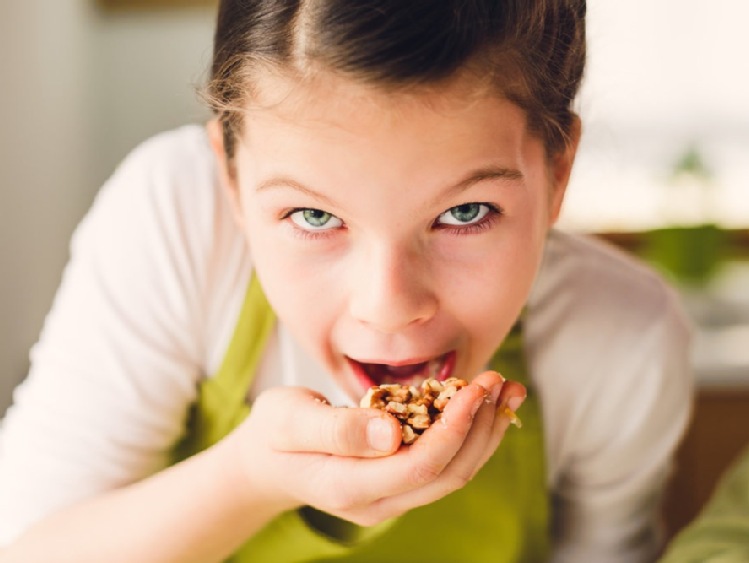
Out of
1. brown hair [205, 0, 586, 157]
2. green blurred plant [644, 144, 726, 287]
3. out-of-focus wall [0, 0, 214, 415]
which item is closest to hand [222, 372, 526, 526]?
brown hair [205, 0, 586, 157]

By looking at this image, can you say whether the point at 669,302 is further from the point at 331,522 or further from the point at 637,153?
the point at 637,153

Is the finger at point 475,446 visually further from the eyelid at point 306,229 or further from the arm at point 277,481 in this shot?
the eyelid at point 306,229

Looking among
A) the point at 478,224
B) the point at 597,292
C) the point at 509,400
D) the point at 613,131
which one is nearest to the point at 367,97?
the point at 478,224

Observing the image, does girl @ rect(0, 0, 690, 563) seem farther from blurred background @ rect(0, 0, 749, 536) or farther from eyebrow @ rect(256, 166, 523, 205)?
blurred background @ rect(0, 0, 749, 536)

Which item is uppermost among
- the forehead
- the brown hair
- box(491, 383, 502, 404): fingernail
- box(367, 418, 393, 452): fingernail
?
the brown hair

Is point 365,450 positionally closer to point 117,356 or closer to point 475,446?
point 475,446

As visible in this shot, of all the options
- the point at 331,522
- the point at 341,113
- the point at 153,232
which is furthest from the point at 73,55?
the point at 341,113

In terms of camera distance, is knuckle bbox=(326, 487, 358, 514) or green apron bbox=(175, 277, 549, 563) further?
green apron bbox=(175, 277, 549, 563)
